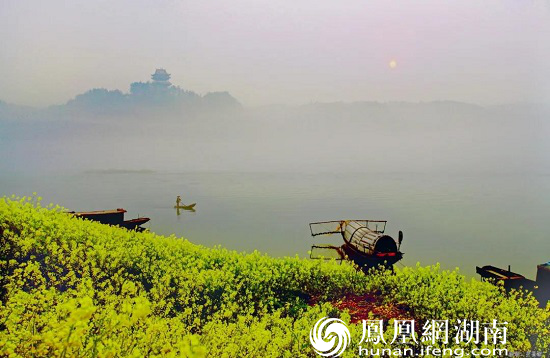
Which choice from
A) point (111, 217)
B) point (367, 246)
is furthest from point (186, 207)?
point (367, 246)

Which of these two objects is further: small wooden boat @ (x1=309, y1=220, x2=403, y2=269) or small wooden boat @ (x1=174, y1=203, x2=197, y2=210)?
small wooden boat @ (x1=174, y1=203, x2=197, y2=210)

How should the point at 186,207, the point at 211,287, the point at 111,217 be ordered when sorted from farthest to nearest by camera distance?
1. the point at 186,207
2. the point at 111,217
3. the point at 211,287

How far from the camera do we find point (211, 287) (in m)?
8.74

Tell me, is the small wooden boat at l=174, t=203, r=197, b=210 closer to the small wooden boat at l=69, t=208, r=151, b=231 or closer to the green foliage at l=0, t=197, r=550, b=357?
the small wooden boat at l=69, t=208, r=151, b=231

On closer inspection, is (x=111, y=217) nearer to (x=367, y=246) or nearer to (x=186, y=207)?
(x=367, y=246)

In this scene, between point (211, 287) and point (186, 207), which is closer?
point (211, 287)

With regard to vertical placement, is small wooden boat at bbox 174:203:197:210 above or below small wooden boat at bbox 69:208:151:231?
below

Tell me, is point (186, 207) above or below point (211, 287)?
below

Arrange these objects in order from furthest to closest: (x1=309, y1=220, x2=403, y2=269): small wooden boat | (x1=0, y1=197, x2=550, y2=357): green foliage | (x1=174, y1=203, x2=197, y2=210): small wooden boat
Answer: (x1=174, y1=203, x2=197, y2=210): small wooden boat
(x1=309, y1=220, x2=403, y2=269): small wooden boat
(x1=0, y1=197, x2=550, y2=357): green foliage

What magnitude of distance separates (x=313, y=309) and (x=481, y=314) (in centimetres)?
340

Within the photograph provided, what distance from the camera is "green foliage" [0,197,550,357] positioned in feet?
22.9

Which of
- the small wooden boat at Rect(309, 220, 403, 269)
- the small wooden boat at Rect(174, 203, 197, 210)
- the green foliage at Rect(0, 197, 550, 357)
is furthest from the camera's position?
the small wooden boat at Rect(174, 203, 197, 210)

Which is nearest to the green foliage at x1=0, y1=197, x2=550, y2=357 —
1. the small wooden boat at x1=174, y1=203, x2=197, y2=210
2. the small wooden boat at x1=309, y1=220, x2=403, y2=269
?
the small wooden boat at x1=309, y1=220, x2=403, y2=269

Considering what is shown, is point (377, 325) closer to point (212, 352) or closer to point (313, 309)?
point (313, 309)
